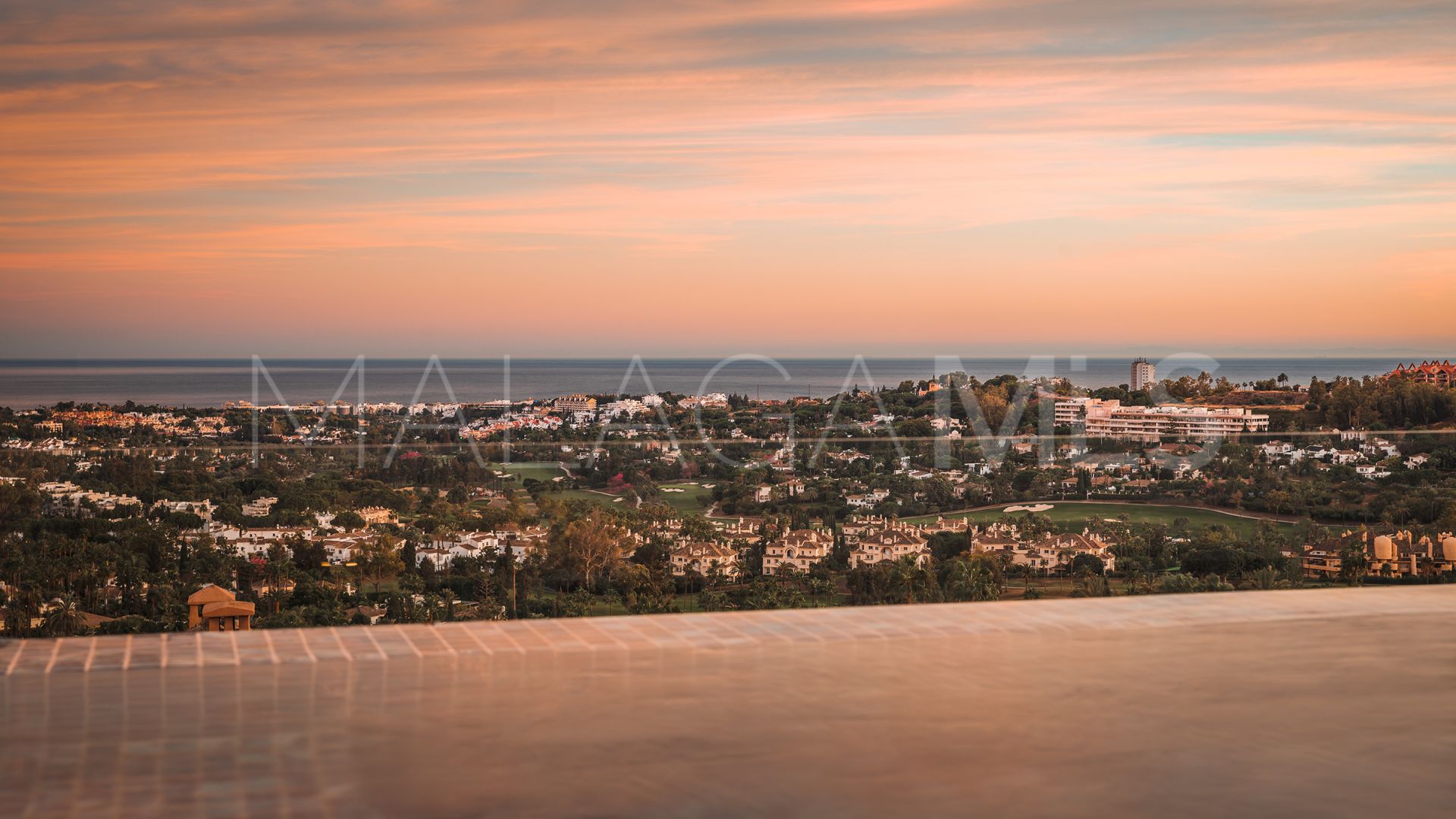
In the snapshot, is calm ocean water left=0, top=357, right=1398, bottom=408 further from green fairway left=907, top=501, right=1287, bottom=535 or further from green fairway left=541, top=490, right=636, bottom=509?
green fairway left=541, top=490, right=636, bottom=509

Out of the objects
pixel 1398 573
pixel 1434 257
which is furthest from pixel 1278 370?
pixel 1398 573

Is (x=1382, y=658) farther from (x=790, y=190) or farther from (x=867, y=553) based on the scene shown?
(x=790, y=190)

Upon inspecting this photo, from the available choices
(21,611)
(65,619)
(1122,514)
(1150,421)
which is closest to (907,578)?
(1122,514)

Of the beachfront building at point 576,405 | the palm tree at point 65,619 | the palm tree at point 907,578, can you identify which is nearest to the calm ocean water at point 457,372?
the beachfront building at point 576,405

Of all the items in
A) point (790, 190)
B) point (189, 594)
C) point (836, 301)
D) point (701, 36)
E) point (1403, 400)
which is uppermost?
point (701, 36)

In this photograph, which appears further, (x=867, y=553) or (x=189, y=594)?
(x=867, y=553)

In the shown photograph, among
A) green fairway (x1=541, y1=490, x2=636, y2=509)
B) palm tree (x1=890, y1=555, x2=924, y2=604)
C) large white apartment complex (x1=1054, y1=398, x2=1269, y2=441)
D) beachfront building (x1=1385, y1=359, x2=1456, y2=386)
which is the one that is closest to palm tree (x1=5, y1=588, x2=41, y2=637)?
green fairway (x1=541, y1=490, x2=636, y2=509)
